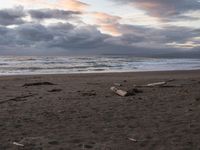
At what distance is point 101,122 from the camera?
8734mm

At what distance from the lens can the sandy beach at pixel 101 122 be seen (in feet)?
22.7

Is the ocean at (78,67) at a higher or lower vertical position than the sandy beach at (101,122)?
higher

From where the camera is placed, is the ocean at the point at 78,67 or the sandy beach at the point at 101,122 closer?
the sandy beach at the point at 101,122

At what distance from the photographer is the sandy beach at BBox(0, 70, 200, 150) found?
6.92 metres

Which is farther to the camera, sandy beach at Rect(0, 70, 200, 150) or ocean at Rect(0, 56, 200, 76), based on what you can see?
ocean at Rect(0, 56, 200, 76)

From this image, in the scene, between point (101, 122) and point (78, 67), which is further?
point (78, 67)

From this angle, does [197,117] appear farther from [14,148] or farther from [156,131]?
[14,148]

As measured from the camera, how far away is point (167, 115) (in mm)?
9516

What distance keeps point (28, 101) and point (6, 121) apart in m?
3.26

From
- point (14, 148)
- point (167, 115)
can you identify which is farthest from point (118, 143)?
point (167, 115)

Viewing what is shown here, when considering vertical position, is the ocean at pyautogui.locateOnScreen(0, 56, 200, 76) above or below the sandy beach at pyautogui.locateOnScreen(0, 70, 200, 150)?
above

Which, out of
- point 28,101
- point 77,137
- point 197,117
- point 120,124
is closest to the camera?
point 77,137

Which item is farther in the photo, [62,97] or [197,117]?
[62,97]

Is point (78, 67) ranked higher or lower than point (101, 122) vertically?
higher
